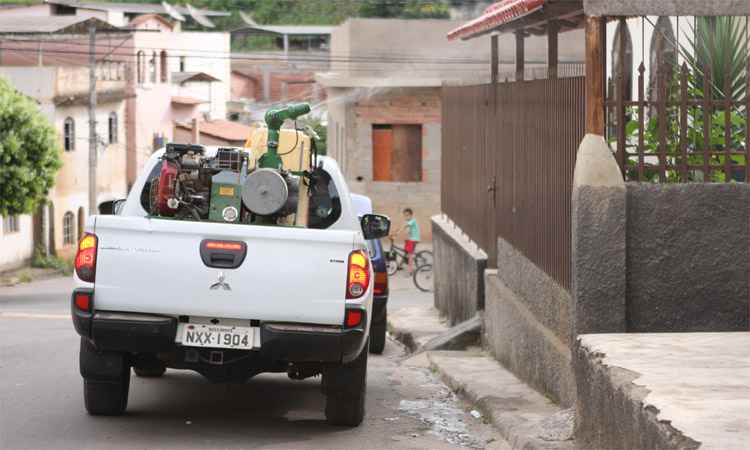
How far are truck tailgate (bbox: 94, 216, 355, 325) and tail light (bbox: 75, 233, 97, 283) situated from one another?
40 millimetres

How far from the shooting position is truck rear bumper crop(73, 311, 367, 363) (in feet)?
28.1

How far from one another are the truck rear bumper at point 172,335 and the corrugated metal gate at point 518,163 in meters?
2.44

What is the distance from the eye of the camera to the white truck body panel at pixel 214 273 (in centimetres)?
854

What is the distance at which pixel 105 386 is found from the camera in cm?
941

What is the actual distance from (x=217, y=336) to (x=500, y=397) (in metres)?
3.03

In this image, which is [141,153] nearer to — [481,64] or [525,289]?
[481,64]

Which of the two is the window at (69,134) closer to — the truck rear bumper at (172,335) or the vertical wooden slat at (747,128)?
the truck rear bumper at (172,335)

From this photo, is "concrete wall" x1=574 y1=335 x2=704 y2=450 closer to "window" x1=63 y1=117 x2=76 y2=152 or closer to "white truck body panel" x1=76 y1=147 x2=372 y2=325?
"white truck body panel" x1=76 y1=147 x2=372 y2=325

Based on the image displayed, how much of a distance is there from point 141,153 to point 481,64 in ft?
75.7

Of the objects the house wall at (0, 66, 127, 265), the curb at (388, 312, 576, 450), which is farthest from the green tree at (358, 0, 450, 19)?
the curb at (388, 312, 576, 450)

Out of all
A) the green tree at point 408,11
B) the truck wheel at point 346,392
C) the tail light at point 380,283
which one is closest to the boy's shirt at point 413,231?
the tail light at point 380,283

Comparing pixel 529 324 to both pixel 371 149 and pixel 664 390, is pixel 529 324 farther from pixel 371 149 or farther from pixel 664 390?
pixel 371 149

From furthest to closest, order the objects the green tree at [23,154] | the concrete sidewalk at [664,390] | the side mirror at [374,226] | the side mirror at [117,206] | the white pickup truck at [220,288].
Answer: the green tree at [23,154] < the side mirror at [117,206] < the side mirror at [374,226] < the white pickup truck at [220,288] < the concrete sidewalk at [664,390]

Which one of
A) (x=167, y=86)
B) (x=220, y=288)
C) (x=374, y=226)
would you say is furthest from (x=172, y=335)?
(x=167, y=86)
